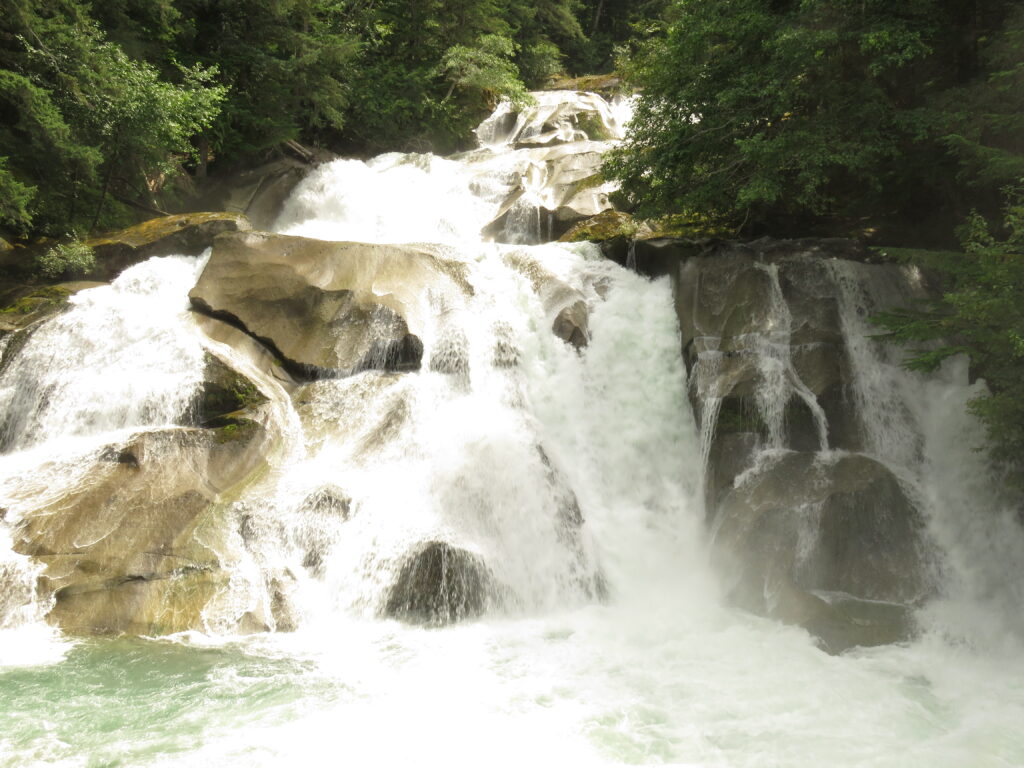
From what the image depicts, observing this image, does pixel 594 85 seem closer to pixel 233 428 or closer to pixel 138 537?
pixel 233 428

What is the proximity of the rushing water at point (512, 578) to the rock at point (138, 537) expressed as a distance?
0.28 meters

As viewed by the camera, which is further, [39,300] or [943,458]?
[39,300]

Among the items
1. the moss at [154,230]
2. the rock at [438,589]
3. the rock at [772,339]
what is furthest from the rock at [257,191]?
the rock at [438,589]

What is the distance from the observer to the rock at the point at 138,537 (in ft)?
23.2

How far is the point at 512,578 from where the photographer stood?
324 inches

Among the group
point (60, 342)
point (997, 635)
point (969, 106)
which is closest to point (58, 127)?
point (60, 342)

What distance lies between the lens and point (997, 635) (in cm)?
757

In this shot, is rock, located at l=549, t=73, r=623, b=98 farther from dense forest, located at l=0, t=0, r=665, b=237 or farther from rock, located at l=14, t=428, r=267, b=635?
rock, located at l=14, t=428, r=267, b=635

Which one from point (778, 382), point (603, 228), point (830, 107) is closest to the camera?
point (778, 382)

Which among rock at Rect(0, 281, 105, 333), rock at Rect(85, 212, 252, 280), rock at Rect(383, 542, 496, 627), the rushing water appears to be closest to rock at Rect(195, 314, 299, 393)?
the rushing water

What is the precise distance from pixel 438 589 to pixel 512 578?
98cm

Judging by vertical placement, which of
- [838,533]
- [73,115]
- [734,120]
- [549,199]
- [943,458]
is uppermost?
[73,115]

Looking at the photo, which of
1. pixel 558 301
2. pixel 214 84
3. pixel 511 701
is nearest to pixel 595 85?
pixel 214 84

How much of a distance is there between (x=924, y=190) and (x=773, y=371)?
4.88 metres
